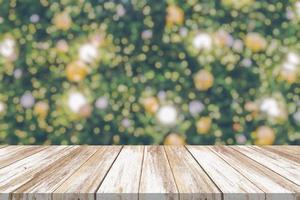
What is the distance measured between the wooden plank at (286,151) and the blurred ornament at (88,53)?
0.86 metres

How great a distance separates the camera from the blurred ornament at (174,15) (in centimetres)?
214

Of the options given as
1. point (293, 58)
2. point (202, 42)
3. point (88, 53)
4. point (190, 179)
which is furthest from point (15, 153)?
point (293, 58)

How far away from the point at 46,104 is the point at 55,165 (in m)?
0.70

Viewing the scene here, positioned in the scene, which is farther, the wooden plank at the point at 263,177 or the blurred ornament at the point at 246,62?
the blurred ornament at the point at 246,62

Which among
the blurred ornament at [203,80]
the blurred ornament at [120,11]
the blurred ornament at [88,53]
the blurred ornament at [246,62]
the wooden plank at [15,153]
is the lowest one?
the wooden plank at [15,153]

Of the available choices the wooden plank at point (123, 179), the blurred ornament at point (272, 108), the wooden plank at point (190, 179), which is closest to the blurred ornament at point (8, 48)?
the wooden plank at point (123, 179)

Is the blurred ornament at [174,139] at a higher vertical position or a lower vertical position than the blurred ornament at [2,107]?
lower

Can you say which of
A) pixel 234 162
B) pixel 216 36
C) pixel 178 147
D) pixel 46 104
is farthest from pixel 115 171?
pixel 216 36

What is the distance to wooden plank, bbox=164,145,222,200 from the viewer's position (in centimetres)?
110

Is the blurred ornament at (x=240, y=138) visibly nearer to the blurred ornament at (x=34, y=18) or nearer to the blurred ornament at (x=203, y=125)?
the blurred ornament at (x=203, y=125)

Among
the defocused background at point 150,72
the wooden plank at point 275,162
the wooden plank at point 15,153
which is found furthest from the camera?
the defocused background at point 150,72

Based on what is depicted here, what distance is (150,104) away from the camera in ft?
7.04

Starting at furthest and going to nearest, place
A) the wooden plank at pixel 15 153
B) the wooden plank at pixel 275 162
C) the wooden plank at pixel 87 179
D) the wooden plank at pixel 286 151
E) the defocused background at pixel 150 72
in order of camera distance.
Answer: the defocused background at pixel 150 72
the wooden plank at pixel 286 151
the wooden plank at pixel 15 153
the wooden plank at pixel 275 162
the wooden plank at pixel 87 179

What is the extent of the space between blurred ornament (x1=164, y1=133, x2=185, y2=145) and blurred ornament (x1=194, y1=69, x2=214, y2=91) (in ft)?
0.80
